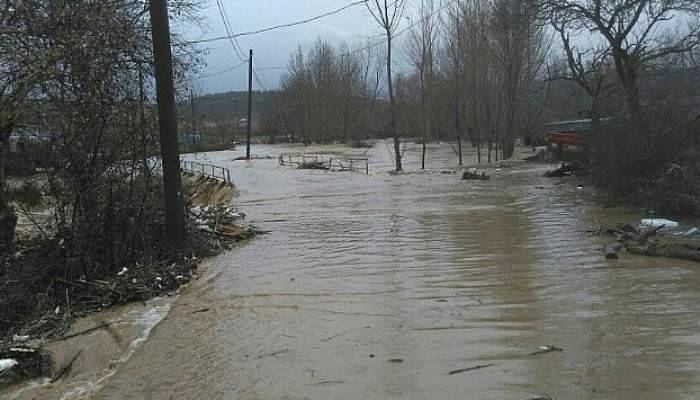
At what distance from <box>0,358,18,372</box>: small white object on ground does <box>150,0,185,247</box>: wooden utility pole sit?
5.24 metres

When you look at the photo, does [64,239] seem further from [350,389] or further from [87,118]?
Answer: [350,389]

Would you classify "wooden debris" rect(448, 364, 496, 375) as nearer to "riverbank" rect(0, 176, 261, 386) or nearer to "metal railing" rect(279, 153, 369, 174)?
"riverbank" rect(0, 176, 261, 386)

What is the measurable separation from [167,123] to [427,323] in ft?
21.0

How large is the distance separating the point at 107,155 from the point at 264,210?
10.6 m

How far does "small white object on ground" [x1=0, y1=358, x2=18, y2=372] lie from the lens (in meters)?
6.40

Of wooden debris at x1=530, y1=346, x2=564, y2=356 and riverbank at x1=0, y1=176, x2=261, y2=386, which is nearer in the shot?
wooden debris at x1=530, y1=346, x2=564, y2=356

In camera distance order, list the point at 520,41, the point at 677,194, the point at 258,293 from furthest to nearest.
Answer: the point at 520,41
the point at 677,194
the point at 258,293

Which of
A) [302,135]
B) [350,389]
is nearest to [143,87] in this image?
[350,389]

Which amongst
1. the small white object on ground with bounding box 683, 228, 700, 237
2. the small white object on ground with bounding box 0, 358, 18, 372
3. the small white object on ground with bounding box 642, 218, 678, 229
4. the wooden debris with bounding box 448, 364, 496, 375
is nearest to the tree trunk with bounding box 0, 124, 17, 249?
the small white object on ground with bounding box 0, 358, 18, 372

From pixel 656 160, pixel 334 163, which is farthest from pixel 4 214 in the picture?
pixel 334 163

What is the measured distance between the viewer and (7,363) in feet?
21.2

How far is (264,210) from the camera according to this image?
69.4 ft

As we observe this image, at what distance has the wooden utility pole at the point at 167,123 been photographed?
37.3 ft

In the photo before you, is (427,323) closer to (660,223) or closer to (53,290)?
(53,290)
